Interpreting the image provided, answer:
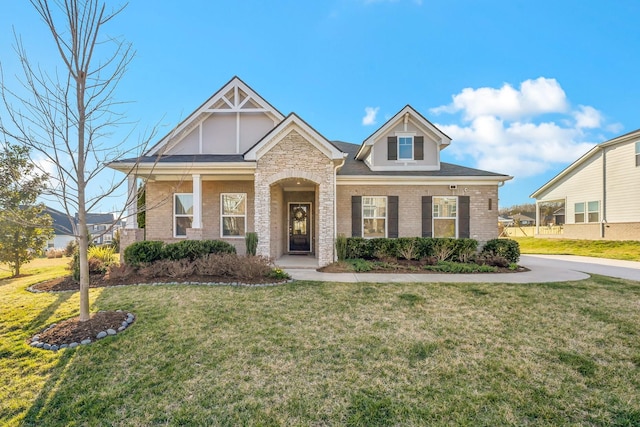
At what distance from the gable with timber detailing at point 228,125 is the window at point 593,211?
865 inches

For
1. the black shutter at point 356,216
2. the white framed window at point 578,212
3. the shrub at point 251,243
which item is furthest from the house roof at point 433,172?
the white framed window at point 578,212

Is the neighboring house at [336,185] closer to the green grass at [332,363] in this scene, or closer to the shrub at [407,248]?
the shrub at [407,248]

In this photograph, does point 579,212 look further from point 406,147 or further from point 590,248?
point 406,147

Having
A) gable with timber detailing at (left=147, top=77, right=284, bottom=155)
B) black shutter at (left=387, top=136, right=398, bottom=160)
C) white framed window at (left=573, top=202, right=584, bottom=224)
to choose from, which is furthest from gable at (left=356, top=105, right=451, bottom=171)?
white framed window at (left=573, top=202, right=584, bottom=224)

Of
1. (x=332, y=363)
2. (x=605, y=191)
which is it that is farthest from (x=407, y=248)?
(x=605, y=191)

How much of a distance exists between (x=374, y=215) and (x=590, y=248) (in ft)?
50.7

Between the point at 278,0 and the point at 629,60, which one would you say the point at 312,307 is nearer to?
the point at 278,0

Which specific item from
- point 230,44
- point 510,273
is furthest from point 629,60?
point 230,44

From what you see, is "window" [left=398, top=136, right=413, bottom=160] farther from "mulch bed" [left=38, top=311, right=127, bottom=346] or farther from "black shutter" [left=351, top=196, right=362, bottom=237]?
"mulch bed" [left=38, top=311, right=127, bottom=346]

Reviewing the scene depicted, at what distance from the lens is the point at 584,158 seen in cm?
2028

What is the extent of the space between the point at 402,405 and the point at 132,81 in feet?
24.8

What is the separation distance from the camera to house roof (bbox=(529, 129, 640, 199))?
17.3 m

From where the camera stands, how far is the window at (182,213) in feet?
40.4

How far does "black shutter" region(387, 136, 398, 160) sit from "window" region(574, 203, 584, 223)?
1753 centimetres
